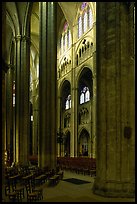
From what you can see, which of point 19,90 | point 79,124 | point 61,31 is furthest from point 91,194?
point 61,31

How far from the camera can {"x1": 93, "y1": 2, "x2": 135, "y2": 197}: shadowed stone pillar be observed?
Result: 38.7 ft

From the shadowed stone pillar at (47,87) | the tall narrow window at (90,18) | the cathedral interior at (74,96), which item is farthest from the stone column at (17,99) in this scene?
the tall narrow window at (90,18)

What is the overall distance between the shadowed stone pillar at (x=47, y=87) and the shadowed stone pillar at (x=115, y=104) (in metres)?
9.23

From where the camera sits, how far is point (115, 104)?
1208 centimetres

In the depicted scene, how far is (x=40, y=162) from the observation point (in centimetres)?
2119

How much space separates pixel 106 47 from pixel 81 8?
2570 cm

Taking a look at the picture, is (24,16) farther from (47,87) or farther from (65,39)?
(65,39)

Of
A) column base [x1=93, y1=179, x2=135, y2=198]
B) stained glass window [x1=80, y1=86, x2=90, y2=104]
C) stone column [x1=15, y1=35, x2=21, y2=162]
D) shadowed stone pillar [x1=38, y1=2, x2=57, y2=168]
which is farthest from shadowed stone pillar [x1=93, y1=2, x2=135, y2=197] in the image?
stained glass window [x1=80, y1=86, x2=90, y2=104]

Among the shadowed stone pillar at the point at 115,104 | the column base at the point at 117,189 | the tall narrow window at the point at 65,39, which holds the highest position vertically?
the tall narrow window at the point at 65,39

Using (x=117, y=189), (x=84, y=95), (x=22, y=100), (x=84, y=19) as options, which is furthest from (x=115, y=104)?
(x=84, y=95)

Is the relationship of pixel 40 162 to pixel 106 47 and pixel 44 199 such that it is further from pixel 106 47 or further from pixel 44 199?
pixel 106 47

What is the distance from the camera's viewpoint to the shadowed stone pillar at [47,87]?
69.6 feet

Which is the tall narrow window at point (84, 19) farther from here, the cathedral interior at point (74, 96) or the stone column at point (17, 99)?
the stone column at point (17, 99)

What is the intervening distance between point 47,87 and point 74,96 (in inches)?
594
